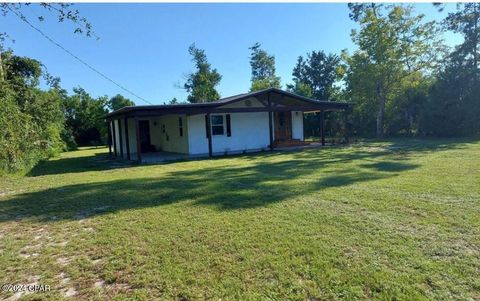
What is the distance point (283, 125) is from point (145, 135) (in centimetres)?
824

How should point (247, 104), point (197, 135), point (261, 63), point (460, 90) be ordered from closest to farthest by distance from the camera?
point (197, 135), point (247, 104), point (460, 90), point (261, 63)

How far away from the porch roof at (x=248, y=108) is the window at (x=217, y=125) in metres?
0.92

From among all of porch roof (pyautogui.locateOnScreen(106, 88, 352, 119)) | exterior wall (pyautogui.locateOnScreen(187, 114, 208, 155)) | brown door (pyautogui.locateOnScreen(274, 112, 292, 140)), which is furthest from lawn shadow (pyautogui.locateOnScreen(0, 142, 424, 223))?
brown door (pyautogui.locateOnScreen(274, 112, 292, 140))

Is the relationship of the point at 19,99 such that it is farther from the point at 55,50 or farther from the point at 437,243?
the point at 437,243

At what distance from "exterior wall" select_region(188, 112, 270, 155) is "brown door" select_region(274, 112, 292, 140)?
4.14ft

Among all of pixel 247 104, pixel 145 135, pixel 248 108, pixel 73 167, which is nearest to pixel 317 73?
pixel 247 104

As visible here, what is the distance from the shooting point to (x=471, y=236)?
3.63 m

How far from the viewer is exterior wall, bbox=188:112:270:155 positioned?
51.7 feet

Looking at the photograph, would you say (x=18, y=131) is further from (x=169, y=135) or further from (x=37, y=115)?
(x=37, y=115)

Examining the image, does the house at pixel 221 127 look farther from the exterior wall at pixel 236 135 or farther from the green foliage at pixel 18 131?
the green foliage at pixel 18 131

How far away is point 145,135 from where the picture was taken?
19.5 metres

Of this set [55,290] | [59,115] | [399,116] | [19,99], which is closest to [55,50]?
[19,99]

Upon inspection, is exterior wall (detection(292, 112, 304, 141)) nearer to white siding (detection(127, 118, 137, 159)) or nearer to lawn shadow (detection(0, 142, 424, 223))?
white siding (detection(127, 118, 137, 159))

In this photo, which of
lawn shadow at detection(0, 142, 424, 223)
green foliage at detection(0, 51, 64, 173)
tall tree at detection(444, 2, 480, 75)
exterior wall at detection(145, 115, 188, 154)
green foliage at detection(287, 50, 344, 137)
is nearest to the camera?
lawn shadow at detection(0, 142, 424, 223)
